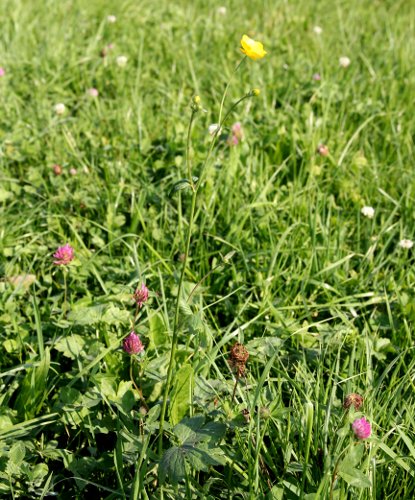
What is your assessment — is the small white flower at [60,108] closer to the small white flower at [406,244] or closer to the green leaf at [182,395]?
the small white flower at [406,244]

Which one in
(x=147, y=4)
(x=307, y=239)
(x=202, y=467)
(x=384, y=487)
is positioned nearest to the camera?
(x=202, y=467)

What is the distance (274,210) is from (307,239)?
155 mm

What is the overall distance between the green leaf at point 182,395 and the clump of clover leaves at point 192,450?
0.42 ft

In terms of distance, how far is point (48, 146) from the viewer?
8.82 feet

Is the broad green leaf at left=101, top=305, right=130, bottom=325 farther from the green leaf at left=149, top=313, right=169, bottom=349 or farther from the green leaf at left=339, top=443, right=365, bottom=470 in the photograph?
the green leaf at left=339, top=443, right=365, bottom=470

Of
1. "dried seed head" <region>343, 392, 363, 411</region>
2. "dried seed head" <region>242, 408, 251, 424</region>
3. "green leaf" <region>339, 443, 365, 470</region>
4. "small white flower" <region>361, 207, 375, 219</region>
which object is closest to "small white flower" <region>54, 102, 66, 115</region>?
"small white flower" <region>361, 207, 375, 219</region>

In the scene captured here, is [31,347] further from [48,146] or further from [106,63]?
[106,63]

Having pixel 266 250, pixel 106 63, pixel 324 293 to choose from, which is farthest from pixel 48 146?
pixel 324 293

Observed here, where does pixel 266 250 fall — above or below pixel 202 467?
below

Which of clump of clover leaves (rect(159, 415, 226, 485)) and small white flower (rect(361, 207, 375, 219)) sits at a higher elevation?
clump of clover leaves (rect(159, 415, 226, 485))

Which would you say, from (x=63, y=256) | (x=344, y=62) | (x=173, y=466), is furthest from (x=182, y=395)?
(x=344, y=62)

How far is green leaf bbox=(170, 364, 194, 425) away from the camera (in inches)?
60.3

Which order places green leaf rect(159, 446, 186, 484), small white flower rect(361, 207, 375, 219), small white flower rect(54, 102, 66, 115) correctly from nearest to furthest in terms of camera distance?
green leaf rect(159, 446, 186, 484)
small white flower rect(361, 207, 375, 219)
small white flower rect(54, 102, 66, 115)

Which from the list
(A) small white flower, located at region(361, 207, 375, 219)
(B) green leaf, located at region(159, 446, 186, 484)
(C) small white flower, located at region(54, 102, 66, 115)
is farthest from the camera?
(C) small white flower, located at region(54, 102, 66, 115)
